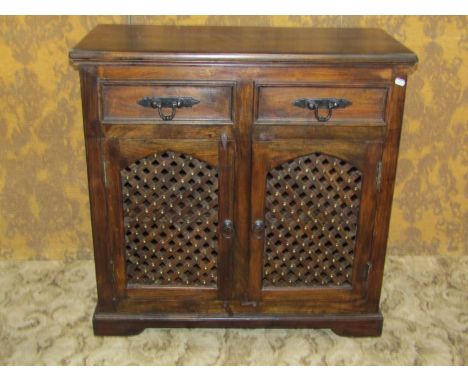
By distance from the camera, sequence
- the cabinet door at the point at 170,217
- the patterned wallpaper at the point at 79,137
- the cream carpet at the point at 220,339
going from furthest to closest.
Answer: the patterned wallpaper at the point at 79,137 → the cream carpet at the point at 220,339 → the cabinet door at the point at 170,217

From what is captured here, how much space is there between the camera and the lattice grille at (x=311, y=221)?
182 centimetres

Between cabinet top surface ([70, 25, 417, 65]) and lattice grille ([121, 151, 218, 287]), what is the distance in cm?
32

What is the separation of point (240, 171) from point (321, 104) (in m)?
0.31

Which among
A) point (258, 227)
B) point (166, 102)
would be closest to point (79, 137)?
point (166, 102)

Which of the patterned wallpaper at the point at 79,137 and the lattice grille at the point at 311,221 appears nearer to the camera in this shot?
the lattice grille at the point at 311,221

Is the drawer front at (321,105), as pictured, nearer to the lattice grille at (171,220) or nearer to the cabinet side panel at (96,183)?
the lattice grille at (171,220)

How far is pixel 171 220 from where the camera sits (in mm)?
1876

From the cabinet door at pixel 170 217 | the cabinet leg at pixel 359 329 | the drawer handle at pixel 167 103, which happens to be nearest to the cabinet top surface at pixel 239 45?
the drawer handle at pixel 167 103

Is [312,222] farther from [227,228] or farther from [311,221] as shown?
[227,228]

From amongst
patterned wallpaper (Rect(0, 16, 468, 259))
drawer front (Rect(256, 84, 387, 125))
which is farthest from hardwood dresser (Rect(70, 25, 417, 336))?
patterned wallpaper (Rect(0, 16, 468, 259))

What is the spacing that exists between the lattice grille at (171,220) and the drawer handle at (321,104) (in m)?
0.33

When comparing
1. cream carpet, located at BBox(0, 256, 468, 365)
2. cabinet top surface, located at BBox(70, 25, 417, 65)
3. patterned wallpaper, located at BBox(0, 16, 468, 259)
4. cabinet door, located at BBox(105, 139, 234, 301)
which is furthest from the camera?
patterned wallpaper, located at BBox(0, 16, 468, 259)

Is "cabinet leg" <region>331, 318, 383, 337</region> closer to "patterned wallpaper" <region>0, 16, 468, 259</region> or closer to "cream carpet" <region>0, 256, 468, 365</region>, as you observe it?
"cream carpet" <region>0, 256, 468, 365</region>

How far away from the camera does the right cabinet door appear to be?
178 cm
